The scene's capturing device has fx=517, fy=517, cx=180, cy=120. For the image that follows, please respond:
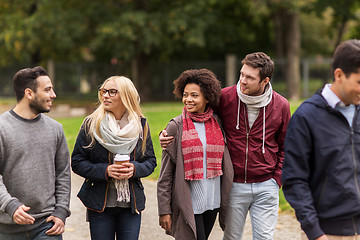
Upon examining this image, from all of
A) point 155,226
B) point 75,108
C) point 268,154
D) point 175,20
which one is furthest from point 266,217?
point 75,108

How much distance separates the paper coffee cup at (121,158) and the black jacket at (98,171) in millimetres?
155

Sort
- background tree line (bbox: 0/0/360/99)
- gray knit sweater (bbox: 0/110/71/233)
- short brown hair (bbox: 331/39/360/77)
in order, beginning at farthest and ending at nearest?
background tree line (bbox: 0/0/360/99), gray knit sweater (bbox: 0/110/71/233), short brown hair (bbox: 331/39/360/77)

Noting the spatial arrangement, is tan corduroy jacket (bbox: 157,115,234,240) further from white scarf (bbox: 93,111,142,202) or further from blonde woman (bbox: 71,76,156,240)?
white scarf (bbox: 93,111,142,202)

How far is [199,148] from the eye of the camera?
396 centimetres

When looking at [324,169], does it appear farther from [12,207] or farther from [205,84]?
[12,207]

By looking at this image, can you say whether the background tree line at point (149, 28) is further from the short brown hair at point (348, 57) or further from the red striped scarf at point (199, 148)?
the short brown hair at point (348, 57)

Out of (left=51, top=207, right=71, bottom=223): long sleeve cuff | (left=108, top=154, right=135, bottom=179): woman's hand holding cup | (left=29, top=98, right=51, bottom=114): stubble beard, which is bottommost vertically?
(left=51, top=207, right=71, bottom=223): long sleeve cuff

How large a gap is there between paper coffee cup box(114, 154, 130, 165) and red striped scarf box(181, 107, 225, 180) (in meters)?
0.47

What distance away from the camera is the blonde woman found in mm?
Result: 3852

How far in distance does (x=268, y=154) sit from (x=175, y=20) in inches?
764

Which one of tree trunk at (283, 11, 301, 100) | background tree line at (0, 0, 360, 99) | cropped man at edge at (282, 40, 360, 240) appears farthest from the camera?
tree trunk at (283, 11, 301, 100)

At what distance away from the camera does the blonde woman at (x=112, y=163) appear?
3852 millimetres

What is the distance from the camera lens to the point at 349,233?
2.99 meters

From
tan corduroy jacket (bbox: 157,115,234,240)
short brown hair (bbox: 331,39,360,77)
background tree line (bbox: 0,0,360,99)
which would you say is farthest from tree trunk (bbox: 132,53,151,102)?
short brown hair (bbox: 331,39,360,77)
